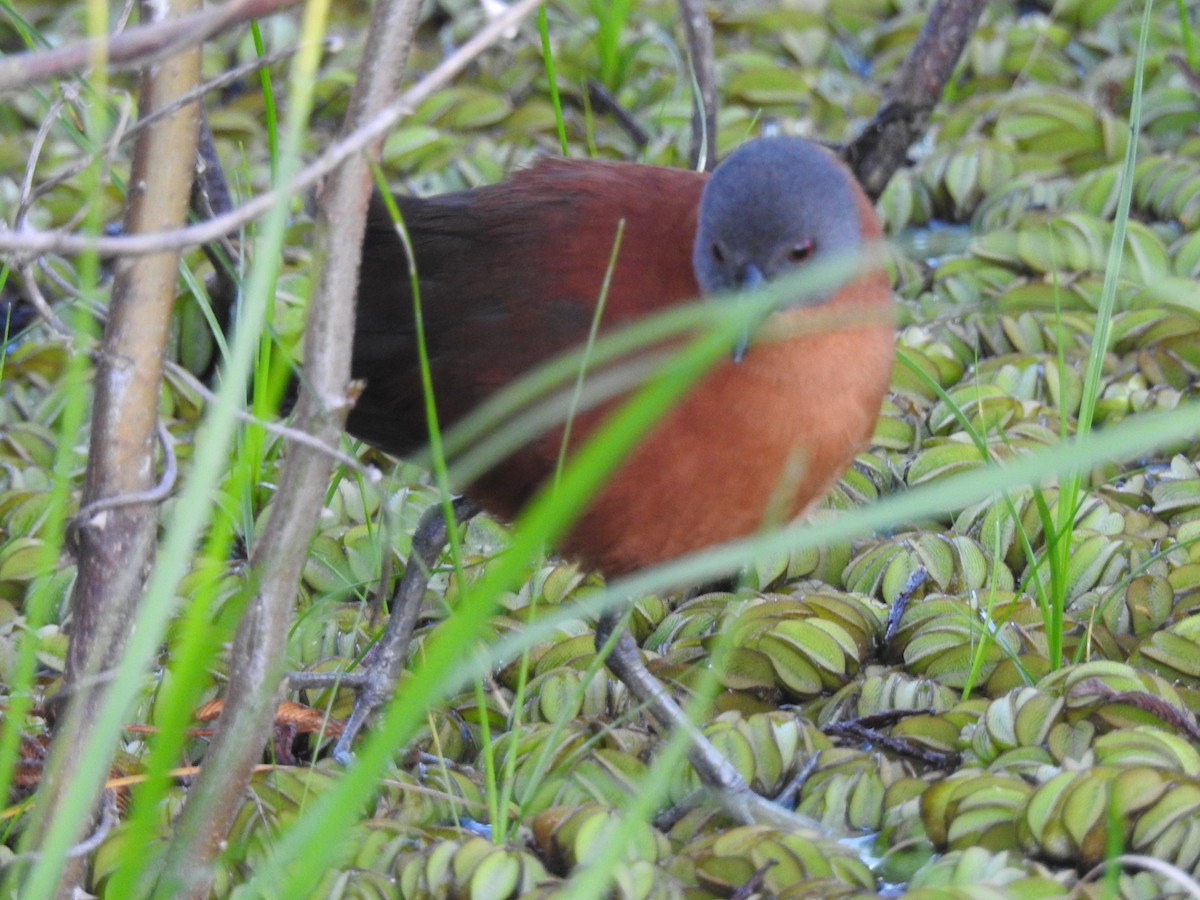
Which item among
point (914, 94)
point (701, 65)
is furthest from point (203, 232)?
point (914, 94)

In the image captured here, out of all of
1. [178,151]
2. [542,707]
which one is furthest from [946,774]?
[178,151]

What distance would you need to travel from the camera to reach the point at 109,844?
1722mm

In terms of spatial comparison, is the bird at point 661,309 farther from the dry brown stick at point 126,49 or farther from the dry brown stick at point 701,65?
the dry brown stick at point 126,49

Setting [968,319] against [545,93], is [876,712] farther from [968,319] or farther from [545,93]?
[545,93]

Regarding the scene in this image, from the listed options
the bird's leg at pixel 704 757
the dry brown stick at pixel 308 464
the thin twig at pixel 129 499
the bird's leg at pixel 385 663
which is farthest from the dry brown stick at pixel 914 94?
the thin twig at pixel 129 499

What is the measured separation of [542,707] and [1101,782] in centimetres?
72

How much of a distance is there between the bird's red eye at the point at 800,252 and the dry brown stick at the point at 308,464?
0.53 meters

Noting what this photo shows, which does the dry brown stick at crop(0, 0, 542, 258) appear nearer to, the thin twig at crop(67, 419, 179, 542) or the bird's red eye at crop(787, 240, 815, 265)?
the thin twig at crop(67, 419, 179, 542)

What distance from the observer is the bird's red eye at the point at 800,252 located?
5.64 ft

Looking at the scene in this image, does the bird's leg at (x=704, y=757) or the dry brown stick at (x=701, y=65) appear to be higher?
the dry brown stick at (x=701, y=65)

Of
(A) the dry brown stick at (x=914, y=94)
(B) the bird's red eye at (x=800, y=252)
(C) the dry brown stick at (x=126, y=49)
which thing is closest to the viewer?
(C) the dry brown stick at (x=126, y=49)

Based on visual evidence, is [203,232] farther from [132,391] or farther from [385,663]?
[385,663]

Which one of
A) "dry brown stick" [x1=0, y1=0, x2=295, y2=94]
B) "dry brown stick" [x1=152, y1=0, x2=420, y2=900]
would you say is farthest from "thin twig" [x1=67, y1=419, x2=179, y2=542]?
"dry brown stick" [x1=0, y1=0, x2=295, y2=94]

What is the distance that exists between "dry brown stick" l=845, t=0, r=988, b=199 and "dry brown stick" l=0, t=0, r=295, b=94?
2.01 metres
